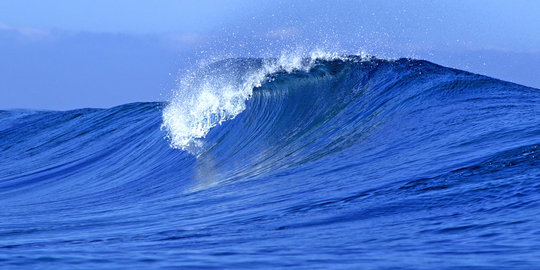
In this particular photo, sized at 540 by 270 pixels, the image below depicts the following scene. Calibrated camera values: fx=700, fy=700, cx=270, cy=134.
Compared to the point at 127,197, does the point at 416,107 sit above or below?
above

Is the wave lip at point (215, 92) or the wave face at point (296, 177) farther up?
the wave lip at point (215, 92)

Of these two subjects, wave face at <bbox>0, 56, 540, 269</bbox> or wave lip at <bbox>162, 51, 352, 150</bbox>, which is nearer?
wave face at <bbox>0, 56, 540, 269</bbox>

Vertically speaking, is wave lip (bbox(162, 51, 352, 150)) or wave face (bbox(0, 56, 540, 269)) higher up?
wave lip (bbox(162, 51, 352, 150))

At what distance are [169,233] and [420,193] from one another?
5.40ft

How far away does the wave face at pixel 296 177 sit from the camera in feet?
10.8

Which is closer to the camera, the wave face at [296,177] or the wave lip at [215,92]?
the wave face at [296,177]

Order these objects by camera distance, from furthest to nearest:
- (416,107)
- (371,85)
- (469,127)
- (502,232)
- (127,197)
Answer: (371,85) < (416,107) < (127,197) < (469,127) < (502,232)

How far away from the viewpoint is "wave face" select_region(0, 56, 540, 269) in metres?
3.30

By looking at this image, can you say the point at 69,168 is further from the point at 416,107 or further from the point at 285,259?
the point at 285,259

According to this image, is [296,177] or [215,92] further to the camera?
[215,92]

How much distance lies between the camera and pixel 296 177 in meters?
6.27

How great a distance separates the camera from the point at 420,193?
460cm

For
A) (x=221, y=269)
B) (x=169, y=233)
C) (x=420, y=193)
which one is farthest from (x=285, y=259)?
(x=420, y=193)

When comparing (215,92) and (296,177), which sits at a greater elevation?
(215,92)
